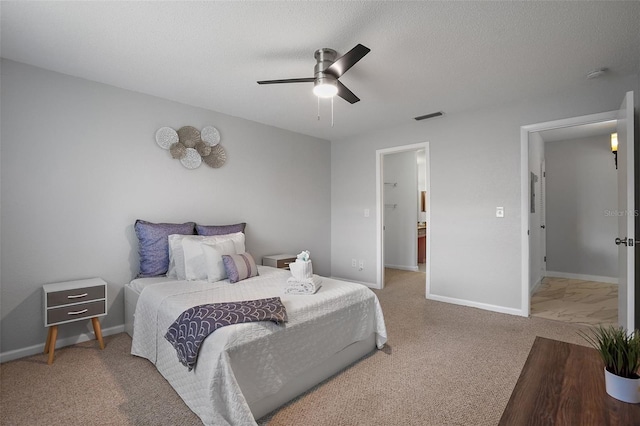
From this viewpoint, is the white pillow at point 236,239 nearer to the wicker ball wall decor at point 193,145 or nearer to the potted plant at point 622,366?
→ the wicker ball wall decor at point 193,145

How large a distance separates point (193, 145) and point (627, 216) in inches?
163

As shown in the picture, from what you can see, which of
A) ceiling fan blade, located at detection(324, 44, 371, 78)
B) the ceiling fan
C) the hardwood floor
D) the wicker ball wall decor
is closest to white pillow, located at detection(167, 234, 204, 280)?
the wicker ball wall decor

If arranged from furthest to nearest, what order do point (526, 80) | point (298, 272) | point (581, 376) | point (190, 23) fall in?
point (526, 80), point (298, 272), point (190, 23), point (581, 376)

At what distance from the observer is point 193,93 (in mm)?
3203

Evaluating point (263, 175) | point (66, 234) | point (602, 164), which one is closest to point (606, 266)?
point (602, 164)

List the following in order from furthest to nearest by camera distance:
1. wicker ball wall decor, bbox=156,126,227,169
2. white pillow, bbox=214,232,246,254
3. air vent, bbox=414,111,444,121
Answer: air vent, bbox=414,111,444,121 < wicker ball wall decor, bbox=156,126,227,169 < white pillow, bbox=214,232,246,254

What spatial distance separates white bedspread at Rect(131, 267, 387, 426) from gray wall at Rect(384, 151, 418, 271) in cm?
395

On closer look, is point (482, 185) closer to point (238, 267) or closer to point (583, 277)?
point (238, 267)

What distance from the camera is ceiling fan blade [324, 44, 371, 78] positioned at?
6.17 ft

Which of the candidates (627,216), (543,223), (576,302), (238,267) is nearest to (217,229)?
(238,267)

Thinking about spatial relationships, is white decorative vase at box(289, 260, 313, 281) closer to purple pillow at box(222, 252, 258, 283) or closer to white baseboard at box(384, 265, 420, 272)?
purple pillow at box(222, 252, 258, 283)

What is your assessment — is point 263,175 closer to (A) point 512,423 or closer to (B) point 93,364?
(B) point 93,364

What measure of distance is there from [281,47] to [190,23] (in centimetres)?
64

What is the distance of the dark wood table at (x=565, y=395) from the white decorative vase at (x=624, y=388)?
0.6 inches
